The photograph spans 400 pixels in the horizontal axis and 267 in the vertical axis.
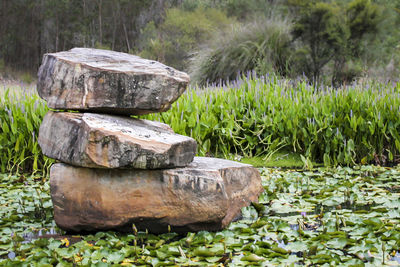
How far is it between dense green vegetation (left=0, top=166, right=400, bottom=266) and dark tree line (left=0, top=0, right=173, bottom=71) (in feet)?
68.3

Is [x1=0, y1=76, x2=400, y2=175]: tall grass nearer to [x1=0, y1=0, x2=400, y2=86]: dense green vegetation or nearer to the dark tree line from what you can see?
[x1=0, y1=0, x2=400, y2=86]: dense green vegetation

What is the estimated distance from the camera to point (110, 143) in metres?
2.87

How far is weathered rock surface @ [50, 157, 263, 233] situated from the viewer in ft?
9.98

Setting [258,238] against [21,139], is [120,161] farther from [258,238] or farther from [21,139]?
[21,139]

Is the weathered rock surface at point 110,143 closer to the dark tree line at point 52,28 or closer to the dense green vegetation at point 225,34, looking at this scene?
the dense green vegetation at point 225,34

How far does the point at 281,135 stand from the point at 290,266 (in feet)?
12.1

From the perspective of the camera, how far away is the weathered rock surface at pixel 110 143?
2863mm

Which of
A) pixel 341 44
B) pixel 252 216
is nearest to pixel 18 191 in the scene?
pixel 252 216

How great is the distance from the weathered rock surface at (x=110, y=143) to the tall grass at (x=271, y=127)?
6.44ft

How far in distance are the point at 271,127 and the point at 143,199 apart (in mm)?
3290

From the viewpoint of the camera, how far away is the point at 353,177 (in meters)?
4.71

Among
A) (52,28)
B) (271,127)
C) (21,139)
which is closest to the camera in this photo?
(21,139)

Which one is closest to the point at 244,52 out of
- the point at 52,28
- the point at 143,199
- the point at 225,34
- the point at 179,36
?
the point at 225,34

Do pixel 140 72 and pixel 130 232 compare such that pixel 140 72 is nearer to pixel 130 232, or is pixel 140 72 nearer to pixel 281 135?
pixel 130 232
